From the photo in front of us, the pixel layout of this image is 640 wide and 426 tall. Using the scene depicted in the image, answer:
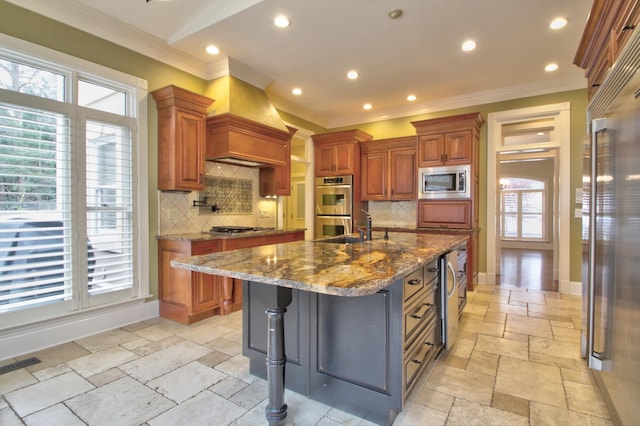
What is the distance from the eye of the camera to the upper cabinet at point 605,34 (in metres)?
1.66

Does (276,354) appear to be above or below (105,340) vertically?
above

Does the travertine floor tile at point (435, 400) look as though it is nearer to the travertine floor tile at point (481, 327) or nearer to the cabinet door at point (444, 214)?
the travertine floor tile at point (481, 327)

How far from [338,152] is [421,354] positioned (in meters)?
4.19

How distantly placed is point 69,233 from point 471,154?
15.8 feet

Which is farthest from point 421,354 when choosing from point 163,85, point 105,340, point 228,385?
point 163,85

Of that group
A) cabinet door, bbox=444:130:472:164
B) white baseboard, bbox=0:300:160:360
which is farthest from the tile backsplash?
cabinet door, bbox=444:130:472:164

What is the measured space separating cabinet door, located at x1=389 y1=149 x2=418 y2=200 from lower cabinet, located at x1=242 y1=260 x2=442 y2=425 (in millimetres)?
3333

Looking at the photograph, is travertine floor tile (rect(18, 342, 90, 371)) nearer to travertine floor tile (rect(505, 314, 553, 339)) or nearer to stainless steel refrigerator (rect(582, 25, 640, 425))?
stainless steel refrigerator (rect(582, 25, 640, 425))

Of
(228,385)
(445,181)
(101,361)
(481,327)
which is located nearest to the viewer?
(228,385)

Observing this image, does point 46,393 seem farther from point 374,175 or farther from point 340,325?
point 374,175

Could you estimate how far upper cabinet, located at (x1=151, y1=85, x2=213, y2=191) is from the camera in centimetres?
337

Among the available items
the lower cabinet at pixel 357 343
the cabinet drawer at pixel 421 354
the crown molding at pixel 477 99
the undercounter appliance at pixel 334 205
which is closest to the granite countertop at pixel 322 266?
the lower cabinet at pixel 357 343

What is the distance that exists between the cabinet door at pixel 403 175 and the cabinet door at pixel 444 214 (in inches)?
15.1

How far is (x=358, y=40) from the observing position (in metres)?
3.40
